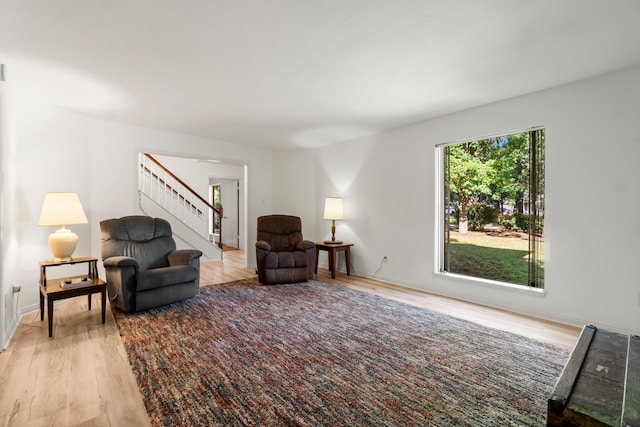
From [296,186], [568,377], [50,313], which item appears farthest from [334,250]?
[568,377]

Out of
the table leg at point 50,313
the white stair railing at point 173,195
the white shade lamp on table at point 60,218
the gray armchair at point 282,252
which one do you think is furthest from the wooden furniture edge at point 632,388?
the white stair railing at point 173,195

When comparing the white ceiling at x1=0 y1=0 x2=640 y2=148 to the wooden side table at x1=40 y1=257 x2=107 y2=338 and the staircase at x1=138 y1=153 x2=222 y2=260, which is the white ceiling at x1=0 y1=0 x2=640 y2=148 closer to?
the wooden side table at x1=40 y1=257 x2=107 y2=338

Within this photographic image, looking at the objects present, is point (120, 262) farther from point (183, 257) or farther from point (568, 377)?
point (568, 377)

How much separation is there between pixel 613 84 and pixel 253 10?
3109 millimetres

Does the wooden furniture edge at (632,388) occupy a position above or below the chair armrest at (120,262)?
below

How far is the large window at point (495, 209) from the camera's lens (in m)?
3.30

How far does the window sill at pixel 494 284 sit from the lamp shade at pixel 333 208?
1761 mm

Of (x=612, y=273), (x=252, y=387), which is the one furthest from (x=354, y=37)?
(x=612, y=273)

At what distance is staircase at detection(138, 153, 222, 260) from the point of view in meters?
6.31

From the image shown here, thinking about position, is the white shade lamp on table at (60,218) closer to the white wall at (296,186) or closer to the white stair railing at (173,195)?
the white stair railing at (173,195)

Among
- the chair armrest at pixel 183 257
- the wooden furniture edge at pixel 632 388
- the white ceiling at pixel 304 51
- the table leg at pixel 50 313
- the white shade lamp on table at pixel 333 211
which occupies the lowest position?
the table leg at pixel 50 313

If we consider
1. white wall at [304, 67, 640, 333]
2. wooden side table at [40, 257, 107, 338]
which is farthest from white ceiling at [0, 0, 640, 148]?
wooden side table at [40, 257, 107, 338]

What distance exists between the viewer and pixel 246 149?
5.79 metres

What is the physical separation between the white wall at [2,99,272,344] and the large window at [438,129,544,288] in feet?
12.9
